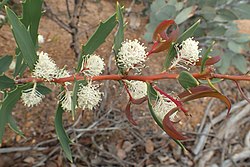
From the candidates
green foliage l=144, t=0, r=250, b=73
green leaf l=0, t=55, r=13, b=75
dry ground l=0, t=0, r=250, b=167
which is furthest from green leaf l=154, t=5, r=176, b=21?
green leaf l=0, t=55, r=13, b=75

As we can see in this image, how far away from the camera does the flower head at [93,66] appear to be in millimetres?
1102

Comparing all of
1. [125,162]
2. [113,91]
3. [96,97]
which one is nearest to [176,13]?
[113,91]

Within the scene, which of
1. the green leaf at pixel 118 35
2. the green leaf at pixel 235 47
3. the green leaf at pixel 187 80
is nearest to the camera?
the green leaf at pixel 187 80

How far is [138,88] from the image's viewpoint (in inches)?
44.1

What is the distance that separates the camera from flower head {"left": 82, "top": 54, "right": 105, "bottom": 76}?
43.4 inches

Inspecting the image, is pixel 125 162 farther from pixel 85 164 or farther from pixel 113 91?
pixel 113 91

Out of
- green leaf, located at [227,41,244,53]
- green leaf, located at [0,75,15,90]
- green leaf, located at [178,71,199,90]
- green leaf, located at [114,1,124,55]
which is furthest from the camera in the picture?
green leaf, located at [227,41,244,53]

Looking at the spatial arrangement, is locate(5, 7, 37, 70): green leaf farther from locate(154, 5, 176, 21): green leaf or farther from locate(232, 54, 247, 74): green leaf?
locate(232, 54, 247, 74): green leaf

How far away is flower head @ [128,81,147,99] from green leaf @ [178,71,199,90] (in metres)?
0.15

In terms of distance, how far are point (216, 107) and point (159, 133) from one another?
51cm

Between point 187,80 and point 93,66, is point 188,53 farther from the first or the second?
point 93,66

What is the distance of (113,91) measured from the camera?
230cm

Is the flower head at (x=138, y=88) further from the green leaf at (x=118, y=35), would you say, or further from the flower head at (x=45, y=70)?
the flower head at (x=45, y=70)

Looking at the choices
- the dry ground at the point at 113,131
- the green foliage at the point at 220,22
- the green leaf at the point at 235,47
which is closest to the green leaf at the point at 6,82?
the dry ground at the point at 113,131
